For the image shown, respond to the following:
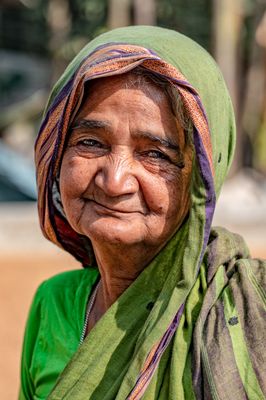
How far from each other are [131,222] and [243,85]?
11.3 m

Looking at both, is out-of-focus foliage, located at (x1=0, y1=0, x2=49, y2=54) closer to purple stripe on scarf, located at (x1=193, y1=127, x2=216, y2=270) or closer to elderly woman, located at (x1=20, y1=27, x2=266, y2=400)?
elderly woman, located at (x1=20, y1=27, x2=266, y2=400)

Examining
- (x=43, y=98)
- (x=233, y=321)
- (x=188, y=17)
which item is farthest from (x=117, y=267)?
(x=43, y=98)

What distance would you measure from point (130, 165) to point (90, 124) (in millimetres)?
142

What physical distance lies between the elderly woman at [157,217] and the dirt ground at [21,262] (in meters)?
3.31

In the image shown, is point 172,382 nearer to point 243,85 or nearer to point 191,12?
point 243,85

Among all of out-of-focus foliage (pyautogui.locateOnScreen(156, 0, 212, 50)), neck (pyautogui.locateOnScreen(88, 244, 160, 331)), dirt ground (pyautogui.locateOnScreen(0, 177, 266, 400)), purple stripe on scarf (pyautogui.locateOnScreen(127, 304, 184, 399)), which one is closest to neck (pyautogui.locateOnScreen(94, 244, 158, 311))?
neck (pyautogui.locateOnScreen(88, 244, 160, 331))

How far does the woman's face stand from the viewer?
6.72 feet

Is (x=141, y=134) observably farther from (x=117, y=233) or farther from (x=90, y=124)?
(x=117, y=233)

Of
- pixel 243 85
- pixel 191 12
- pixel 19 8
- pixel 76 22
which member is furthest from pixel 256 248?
pixel 19 8

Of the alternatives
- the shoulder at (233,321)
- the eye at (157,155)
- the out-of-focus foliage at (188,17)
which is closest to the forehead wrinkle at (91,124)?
the eye at (157,155)

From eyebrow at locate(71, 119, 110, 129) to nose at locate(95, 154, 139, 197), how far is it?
0.07 m

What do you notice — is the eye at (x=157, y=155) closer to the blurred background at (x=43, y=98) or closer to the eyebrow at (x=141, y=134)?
the eyebrow at (x=141, y=134)

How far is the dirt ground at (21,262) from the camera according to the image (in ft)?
18.3

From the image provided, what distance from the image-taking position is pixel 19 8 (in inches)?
799
